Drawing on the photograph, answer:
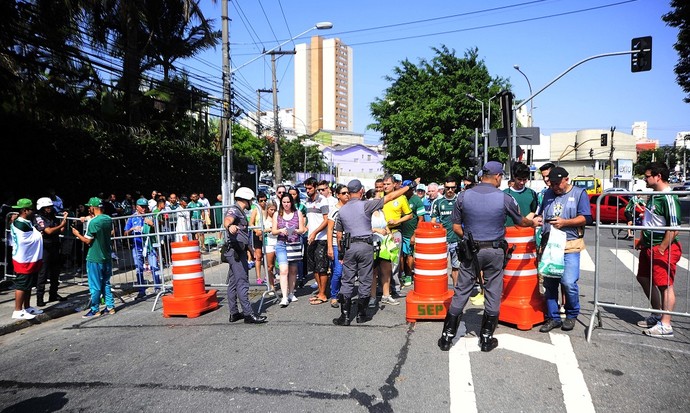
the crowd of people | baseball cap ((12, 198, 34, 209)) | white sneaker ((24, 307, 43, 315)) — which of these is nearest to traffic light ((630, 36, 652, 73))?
the crowd of people

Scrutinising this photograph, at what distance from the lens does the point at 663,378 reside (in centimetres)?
427

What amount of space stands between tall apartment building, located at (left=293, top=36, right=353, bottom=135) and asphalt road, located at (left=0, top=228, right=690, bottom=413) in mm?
152923

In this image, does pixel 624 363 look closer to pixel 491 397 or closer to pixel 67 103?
pixel 491 397

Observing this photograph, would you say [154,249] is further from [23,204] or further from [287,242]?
[287,242]

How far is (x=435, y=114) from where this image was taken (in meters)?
37.8

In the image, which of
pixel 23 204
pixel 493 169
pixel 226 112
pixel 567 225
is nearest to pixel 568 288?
pixel 567 225

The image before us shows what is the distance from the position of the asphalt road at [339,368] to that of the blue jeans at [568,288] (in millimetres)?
247

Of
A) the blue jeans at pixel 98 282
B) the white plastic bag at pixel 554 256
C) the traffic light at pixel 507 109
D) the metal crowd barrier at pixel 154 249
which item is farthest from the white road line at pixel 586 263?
the blue jeans at pixel 98 282

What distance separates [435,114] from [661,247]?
3343 centimetres

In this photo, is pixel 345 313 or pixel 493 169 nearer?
pixel 493 169

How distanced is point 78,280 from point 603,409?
1006cm

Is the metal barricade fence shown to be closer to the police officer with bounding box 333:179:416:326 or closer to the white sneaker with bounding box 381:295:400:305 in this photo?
the police officer with bounding box 333:179:416:326

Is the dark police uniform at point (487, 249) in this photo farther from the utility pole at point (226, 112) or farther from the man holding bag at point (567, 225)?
the utility pole at point (226, 112)

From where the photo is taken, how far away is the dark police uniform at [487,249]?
5.01 metres
